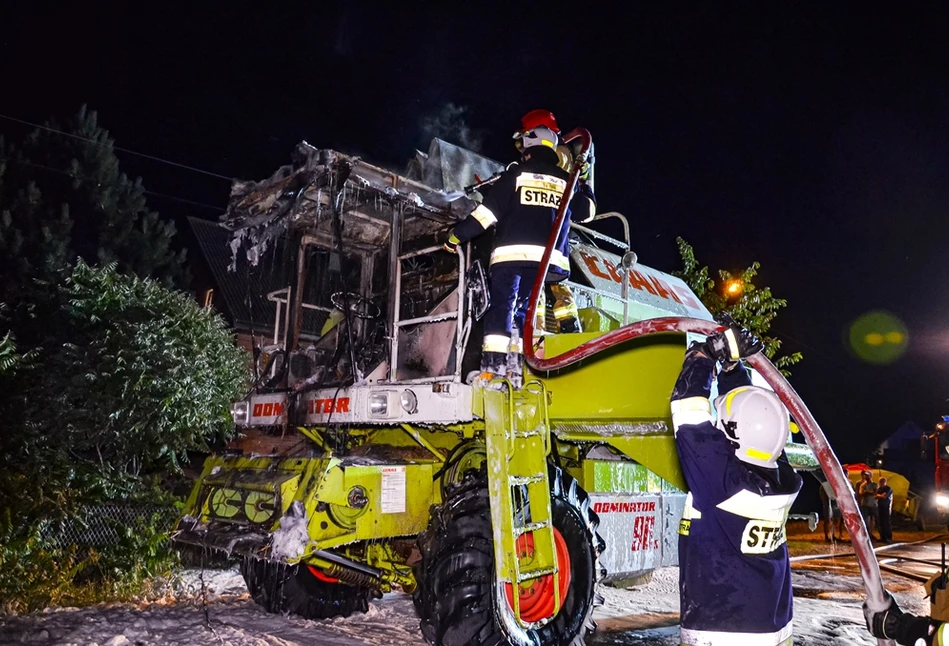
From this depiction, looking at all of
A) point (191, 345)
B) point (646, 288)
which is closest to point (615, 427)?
point (646, 288)

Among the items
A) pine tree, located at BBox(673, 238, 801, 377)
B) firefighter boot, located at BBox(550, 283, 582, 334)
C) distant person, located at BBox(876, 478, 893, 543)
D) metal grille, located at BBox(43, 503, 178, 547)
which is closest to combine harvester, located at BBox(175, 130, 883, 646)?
firefighter boot, located at BBox(550, 283, 582, 334)

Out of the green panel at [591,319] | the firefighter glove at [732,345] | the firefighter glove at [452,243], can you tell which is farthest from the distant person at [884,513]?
the firefighter glove at [732,345]

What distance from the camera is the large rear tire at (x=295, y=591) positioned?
245 inches

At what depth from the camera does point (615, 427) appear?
5383 mm

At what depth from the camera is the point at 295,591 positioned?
20.6 feet

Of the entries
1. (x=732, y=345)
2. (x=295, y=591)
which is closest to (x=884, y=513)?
(x=295, y=591)

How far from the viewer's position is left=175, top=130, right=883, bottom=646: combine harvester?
468cm

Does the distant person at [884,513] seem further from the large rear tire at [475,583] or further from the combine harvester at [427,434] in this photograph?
Answer: the large rear tire at [475,583]

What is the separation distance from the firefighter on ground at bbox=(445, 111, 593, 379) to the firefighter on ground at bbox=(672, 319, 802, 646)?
1.88 m

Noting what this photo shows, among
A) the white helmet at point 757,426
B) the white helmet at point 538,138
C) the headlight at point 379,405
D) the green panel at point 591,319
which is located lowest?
the white helmet at point 757,426

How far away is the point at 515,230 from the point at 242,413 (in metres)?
3.12

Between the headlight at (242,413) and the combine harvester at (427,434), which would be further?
the headlight at (242,413)

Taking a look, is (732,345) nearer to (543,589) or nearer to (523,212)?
(523,212)

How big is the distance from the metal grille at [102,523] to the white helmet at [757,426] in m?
6.31
